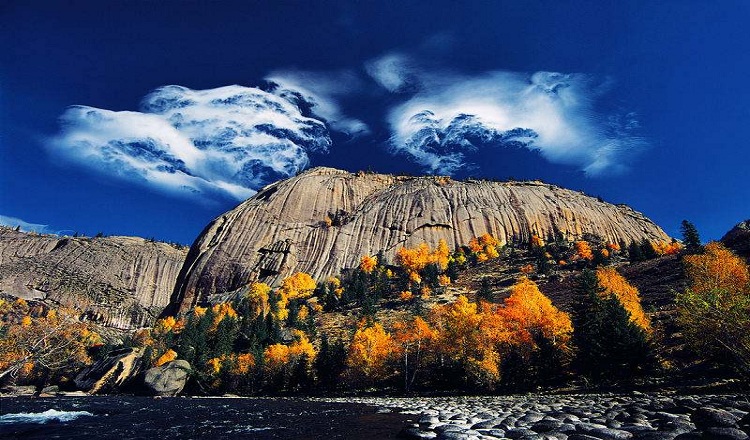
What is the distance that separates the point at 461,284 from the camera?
113688mm

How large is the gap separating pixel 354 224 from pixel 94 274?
4239 inches

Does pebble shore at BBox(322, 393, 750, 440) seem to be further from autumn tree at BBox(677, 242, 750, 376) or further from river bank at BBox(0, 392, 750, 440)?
autumn tree at BBox(677, 242, 750, 376)

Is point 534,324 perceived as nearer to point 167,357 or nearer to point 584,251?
point 167,357

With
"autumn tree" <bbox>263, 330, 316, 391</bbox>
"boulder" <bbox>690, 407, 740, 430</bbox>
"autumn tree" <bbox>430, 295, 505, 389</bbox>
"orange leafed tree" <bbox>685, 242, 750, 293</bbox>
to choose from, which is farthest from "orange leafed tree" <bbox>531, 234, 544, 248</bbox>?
"boulder" <bbox>690, 407, 740, 430</bbox>

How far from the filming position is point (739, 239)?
74.4 meters

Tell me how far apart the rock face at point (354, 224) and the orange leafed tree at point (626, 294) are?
247ft

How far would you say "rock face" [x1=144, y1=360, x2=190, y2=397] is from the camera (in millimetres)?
63219

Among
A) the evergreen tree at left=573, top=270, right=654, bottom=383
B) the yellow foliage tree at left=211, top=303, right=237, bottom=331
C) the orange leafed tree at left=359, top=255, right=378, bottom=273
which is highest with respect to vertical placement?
the orange leafed tree at left=359, top=255, right=378, bottom=273

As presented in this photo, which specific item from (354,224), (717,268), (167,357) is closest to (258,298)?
(167,357)

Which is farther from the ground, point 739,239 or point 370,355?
point 739,239

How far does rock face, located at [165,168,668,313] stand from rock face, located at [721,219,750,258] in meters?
70.7

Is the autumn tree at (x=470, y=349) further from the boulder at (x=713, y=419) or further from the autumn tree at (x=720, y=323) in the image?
the boulder at (x=713, y=419)

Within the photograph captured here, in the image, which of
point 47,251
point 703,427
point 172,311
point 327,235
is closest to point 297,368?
point 703,427

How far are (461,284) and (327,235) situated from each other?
58.6m
